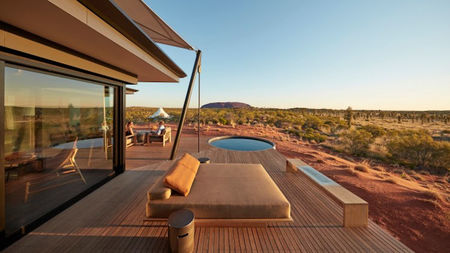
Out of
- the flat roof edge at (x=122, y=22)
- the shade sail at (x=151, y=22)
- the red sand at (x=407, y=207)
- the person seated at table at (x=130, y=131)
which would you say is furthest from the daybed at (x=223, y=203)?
the person seated at table at (x=130, y=131)

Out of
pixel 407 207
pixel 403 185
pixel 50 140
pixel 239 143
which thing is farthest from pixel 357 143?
pixel 50 140

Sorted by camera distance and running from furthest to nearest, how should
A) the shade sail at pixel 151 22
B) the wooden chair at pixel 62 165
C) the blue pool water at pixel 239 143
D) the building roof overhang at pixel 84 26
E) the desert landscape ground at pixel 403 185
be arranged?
the blue pool water at pixel 239 143
the shade sail at pixel 151 22
the desert landscape ground at pixel 403 185
the wooden chair at pixel 62 165
the building roof overhang at pixel 84 26

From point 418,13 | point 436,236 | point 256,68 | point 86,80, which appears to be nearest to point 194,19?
point 256,68

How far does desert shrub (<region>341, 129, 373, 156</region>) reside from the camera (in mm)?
10235

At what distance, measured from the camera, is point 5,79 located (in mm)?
2283

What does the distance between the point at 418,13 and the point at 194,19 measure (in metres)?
11.7

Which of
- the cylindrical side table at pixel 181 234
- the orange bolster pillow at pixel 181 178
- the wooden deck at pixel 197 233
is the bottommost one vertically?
the wooden deck at pixel 197 233

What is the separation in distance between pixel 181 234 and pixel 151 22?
22.4 feet

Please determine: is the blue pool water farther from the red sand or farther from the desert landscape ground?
the red sand

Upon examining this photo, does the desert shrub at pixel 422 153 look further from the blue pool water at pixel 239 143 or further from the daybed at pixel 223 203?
the daybed at pixel 223 203

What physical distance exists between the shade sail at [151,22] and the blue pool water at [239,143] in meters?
4.89

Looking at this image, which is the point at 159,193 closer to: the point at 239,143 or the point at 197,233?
the point at 197,233

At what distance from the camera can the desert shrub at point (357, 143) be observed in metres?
10.2

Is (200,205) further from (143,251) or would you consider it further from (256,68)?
(256,68)
